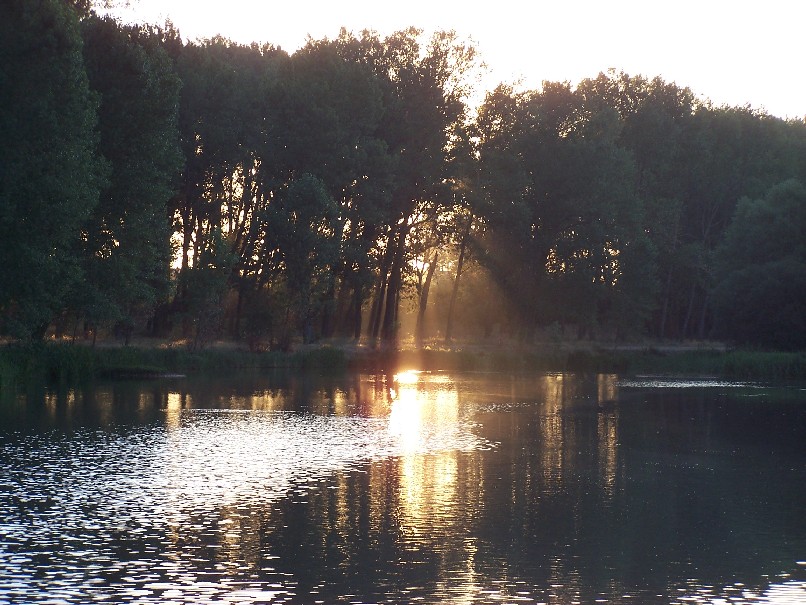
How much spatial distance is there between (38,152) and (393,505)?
1217 inches

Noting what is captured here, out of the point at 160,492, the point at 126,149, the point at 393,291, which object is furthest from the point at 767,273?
the point at 160,492

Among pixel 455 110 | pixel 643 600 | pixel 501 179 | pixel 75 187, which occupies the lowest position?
pixel 643 600

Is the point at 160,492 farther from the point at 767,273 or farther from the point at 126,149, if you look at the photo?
the point at 767,273

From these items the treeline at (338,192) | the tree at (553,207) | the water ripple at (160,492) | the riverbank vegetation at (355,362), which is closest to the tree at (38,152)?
the treeline at (338,192)

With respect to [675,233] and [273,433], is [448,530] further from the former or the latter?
[675,233]

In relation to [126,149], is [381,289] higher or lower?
lower

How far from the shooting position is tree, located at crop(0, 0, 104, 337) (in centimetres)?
4288

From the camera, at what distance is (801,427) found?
32875 millimetres

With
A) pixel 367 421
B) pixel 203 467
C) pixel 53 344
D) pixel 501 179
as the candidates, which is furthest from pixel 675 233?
pixel 203 467

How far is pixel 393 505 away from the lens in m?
18.1

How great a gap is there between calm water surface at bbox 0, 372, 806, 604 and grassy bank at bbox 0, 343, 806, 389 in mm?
11466

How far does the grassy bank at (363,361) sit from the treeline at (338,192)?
208 centimetres

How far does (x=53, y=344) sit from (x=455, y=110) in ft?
125

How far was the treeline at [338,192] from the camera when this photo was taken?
144 feet
